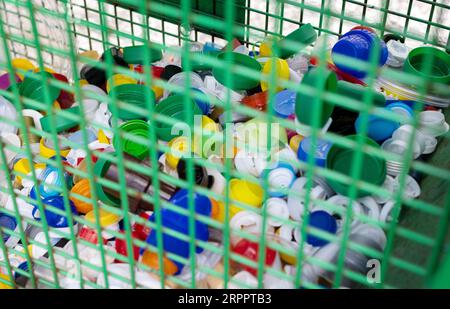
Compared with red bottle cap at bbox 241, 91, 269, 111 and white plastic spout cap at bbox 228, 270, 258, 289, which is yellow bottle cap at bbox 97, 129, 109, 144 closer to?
red bottle cap at bbox 241, 91, 269, 111

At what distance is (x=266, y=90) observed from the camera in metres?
1.34

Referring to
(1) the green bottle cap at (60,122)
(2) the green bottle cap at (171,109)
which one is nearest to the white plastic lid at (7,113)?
(1) the green bottle cap at (60,122)

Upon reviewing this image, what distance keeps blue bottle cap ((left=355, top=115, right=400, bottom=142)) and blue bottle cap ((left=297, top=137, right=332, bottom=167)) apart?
7cm

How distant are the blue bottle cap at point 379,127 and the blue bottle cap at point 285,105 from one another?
4.7 inches

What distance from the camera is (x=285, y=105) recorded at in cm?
128

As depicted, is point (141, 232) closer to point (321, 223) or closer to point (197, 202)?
point (197, 202)

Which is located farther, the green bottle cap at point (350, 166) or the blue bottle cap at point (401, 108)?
the blue bottle cap at point (401, 108)

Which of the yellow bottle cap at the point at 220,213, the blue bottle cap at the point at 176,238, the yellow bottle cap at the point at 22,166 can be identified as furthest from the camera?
the yellow bottle cap at the point at 22,166

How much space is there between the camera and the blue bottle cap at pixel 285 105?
1279 millimetres

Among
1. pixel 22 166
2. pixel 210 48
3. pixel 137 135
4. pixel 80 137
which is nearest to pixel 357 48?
pixel 210 48

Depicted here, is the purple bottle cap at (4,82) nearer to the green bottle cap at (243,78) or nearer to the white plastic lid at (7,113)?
the white plastic lid at (7,113)

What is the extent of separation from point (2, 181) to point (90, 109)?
0.70 feet

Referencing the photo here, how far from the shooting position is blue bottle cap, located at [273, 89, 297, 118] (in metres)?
1.28
